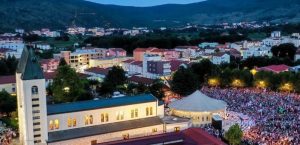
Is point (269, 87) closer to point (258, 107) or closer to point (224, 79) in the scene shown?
point (224, 79)

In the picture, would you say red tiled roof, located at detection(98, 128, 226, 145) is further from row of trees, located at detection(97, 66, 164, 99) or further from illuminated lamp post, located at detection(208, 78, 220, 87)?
illuminated lamp post, located at detection(208, 78, 220, 87)

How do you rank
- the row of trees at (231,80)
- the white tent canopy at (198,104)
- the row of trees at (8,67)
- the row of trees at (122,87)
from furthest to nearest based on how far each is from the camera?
the row of trees at (8,67)
the row of trees at (231,80)
the row of trees at (122,87)
the white tent canopy at (198,104)

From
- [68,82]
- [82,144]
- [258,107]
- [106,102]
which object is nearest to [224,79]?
[258,107]

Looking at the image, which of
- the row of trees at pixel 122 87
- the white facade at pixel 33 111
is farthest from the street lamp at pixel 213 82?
the white facade at pixel 33 111

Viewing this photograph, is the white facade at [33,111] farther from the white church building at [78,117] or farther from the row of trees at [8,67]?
the row of trees at [8,67]

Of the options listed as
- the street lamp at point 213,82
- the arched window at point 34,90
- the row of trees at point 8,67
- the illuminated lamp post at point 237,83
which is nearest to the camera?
the arched window at point 34,90

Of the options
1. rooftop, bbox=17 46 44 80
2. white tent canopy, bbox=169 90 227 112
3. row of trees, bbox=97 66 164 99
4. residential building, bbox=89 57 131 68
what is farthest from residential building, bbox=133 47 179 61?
rooftop, bbox=17 46 44 80
